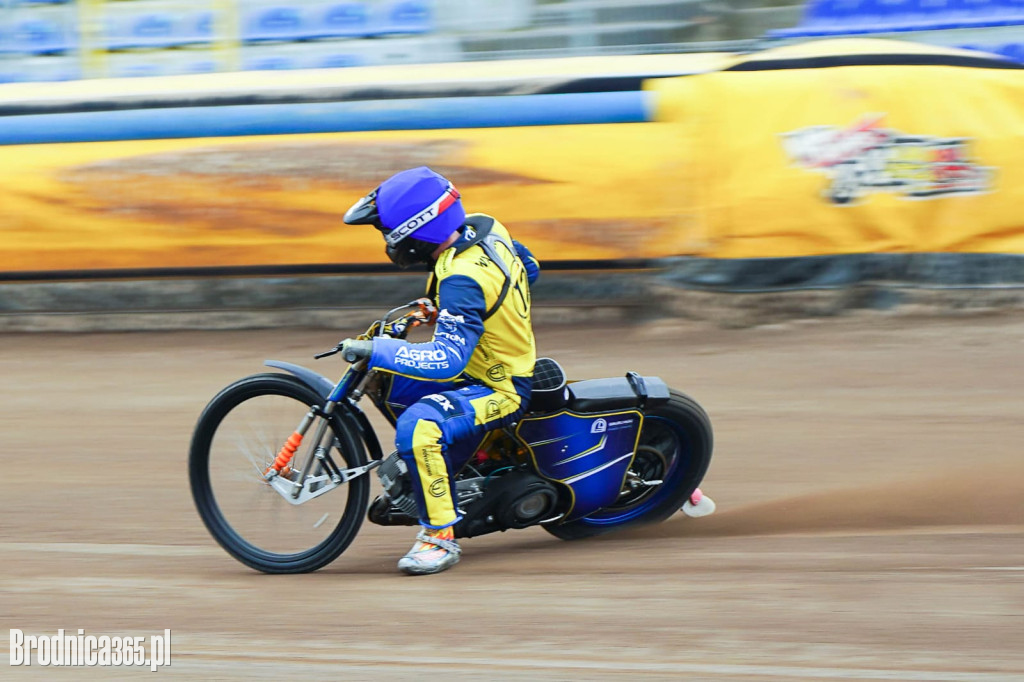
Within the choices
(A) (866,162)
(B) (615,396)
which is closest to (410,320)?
(B) (615,396)

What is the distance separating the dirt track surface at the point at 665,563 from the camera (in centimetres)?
361

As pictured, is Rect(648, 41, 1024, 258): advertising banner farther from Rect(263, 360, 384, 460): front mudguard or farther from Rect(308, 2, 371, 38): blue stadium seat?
Rect(308, 2, 371, 38): blue stadium seat

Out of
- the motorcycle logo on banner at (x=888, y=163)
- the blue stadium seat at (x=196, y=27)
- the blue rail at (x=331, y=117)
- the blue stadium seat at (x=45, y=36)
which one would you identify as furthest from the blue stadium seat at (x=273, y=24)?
the motorcycle logo on banner at (x=888, y=163)

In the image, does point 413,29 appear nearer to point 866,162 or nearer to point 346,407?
point 866,162

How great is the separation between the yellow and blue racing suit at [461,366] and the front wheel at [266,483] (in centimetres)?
27

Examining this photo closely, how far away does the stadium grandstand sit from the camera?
1225cm

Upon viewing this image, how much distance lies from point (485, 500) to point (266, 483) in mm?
854

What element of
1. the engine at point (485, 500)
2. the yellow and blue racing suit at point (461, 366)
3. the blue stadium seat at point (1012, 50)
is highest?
the blue stadium seat at point (1012, 50)

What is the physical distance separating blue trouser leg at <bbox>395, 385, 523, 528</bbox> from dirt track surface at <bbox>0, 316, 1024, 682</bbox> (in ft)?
0.96

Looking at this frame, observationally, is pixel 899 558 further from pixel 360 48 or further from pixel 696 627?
pixel 360 48

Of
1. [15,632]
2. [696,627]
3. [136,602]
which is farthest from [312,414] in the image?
[696,627]

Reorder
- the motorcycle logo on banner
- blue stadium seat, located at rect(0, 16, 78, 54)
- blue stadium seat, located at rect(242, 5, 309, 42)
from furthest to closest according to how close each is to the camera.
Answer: blue stadium seat, located at rect(0, 16, 78, 54), blue stadium seat, located at rect(242, 5, 309, 42), the motorcycle logo on banner

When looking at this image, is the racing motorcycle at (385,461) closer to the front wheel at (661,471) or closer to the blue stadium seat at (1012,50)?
the front wheel at (661,471)

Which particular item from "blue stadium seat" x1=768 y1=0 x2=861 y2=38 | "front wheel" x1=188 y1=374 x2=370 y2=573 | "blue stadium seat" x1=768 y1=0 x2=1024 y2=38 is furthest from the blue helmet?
"blue stadium seat" x1=768 y1=0 x2=861 y2=38
